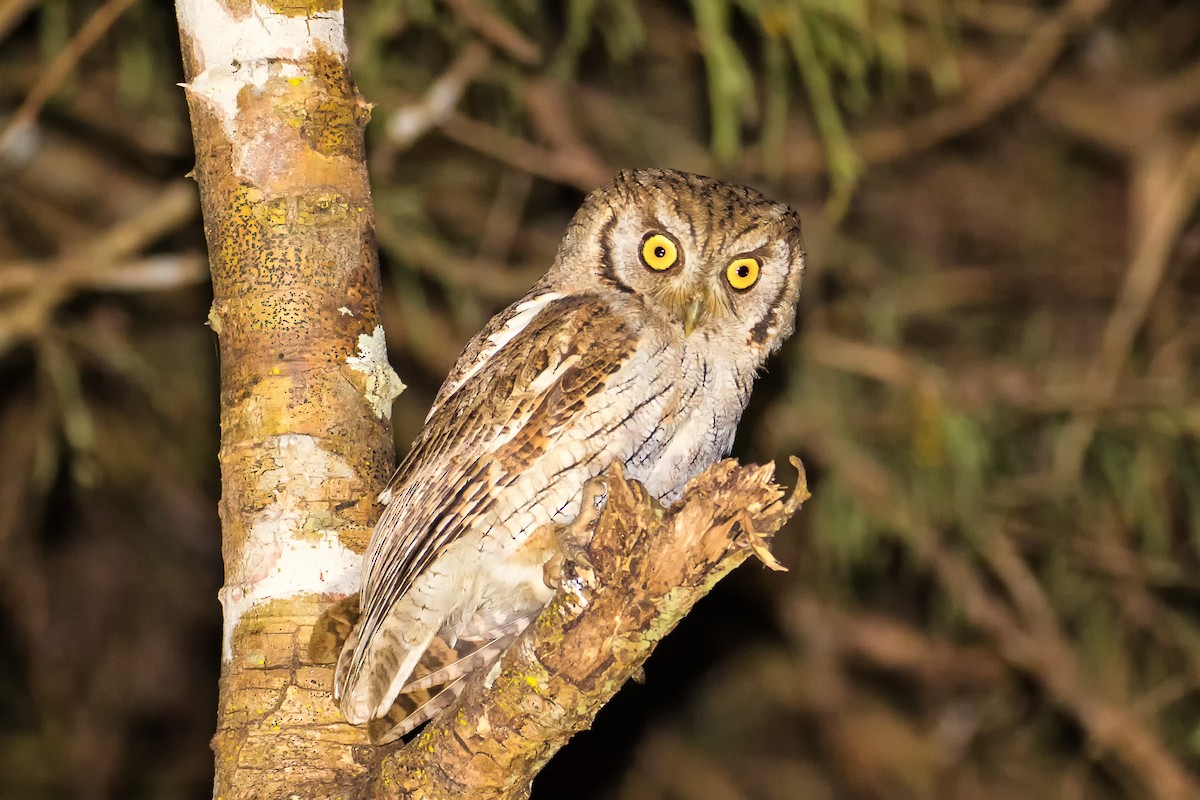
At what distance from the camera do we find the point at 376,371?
6.65 ft

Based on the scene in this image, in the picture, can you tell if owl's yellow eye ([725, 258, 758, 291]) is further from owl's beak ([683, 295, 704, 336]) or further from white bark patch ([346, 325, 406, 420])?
white bark patch ([346, 325, 406, 420])

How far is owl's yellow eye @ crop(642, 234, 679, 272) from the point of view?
244cm

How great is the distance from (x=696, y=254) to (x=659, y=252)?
0.23 ft

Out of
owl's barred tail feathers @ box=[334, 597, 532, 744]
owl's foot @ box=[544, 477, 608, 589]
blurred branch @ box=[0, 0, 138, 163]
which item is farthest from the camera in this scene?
blurred branch @ box=[0, 0, 138, 163]

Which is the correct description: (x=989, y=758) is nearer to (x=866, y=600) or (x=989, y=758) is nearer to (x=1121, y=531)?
(x=866, y=600)

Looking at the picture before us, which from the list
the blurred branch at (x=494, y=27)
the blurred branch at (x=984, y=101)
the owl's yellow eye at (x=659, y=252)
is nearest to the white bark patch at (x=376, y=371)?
the owl's yellow eye at (x=659, y=252)

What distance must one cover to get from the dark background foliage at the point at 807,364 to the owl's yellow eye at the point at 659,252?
625 millimetres

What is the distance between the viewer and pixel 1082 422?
12.9 ft

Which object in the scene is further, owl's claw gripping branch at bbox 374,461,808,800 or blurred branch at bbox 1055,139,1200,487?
blurred branch at bbox 1055,139,1200,487

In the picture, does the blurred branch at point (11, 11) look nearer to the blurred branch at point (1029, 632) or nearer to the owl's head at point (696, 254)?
the owl's head at point (696, 254)

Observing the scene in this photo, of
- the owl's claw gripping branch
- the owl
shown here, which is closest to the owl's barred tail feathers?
the owl

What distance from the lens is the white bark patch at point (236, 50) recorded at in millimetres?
2062

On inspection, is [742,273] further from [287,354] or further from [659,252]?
[287,354]

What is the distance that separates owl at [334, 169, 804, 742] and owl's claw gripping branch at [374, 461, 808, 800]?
272mm
